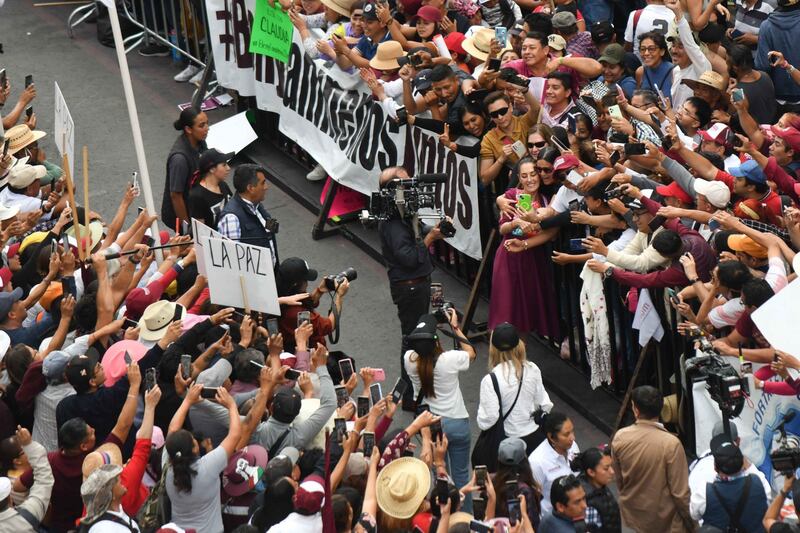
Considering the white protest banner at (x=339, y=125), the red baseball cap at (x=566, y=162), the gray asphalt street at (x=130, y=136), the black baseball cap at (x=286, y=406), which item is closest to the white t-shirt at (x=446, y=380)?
the black baseball cap at (x=286, y=406)

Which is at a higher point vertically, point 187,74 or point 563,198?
point 563,198

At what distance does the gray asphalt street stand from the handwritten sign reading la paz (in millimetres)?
1498

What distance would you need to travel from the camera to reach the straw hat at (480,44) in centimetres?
1259

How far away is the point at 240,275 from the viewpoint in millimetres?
9977

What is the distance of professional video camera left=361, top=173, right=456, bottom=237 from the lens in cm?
1062

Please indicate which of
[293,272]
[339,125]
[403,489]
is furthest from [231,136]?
[403,489]

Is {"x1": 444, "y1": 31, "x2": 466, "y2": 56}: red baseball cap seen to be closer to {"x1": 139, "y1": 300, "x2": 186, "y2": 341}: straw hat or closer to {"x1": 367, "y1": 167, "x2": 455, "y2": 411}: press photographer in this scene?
{"x1": 367, "y1": 167, "x2": 455, "y2": 411}: press photographer

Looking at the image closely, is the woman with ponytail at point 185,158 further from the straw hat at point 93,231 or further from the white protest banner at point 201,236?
the white protest banner at point 201,236

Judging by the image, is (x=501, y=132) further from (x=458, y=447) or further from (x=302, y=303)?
(x=458, y=447)

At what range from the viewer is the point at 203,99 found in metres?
16.1

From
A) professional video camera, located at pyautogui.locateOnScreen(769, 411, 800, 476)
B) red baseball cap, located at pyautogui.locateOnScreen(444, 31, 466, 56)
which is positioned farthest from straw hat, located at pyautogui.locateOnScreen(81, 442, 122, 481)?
Answer: red baseball cap, located at pyautogui.locateOnScreen(444, 31, 466, 56)

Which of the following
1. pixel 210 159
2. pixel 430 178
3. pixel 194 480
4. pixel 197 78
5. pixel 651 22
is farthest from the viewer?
pixel 197 78

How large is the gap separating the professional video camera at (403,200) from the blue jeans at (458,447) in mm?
1820

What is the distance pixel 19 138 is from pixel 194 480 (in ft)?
20.7
